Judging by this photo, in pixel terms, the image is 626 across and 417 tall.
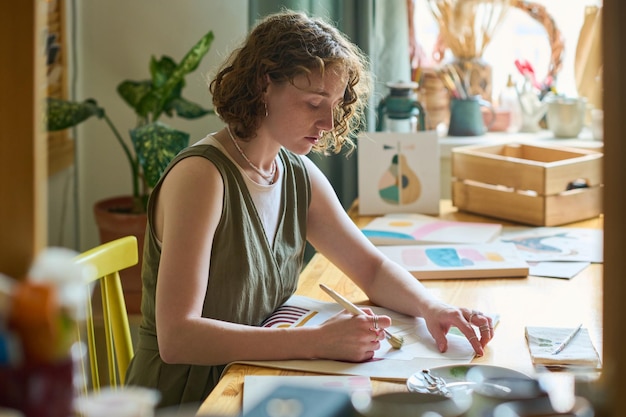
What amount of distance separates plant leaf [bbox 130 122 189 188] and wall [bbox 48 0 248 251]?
41cm

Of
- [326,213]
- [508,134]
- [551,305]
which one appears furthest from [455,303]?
[508,134]

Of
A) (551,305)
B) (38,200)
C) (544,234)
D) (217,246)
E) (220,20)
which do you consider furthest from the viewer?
(220,20)

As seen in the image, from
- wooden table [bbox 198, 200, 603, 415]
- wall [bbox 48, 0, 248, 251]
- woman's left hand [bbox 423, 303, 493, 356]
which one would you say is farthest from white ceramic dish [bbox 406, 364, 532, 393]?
wall [bbox 48, 0, 248, 251]

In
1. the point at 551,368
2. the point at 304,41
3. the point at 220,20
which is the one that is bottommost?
the point at 551,368

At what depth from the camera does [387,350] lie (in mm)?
1327

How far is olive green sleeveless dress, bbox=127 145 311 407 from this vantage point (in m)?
1.43

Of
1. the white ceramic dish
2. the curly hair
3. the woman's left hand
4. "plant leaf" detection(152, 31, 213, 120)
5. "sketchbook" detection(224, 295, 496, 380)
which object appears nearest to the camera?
the white ceramic dish

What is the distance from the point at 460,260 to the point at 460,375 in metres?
0.73

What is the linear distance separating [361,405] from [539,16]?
259cm

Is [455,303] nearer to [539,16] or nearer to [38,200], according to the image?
[38,200]

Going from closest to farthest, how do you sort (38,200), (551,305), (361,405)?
(38,200) → (361,405) → (551,305)

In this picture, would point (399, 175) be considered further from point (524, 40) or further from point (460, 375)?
point (460, 375)

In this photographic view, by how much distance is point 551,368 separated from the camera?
1.29m

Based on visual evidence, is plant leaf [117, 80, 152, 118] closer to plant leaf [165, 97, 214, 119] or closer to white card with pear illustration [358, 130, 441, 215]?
plant leaf [165, 97, 214, 119]
